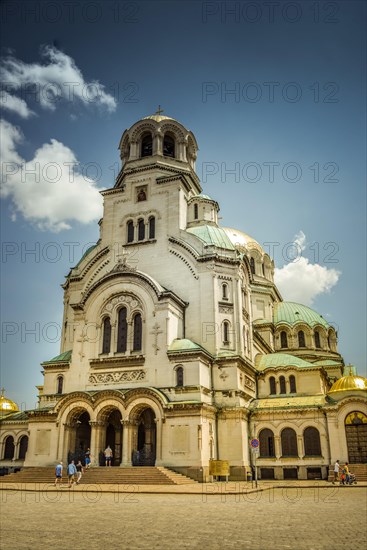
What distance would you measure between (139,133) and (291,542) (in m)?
44.5

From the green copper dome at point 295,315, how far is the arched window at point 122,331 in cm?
2317

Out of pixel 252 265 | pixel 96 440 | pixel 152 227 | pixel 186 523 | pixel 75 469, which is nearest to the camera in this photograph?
pixel 186 523

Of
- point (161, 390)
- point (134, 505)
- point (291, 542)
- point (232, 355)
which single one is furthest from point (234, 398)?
point (291, 542)

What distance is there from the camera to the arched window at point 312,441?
36.4 metres

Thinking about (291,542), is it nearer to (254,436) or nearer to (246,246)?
(254,436)

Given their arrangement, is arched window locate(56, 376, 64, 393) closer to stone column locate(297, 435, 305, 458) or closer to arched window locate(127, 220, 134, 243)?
arched window locate(127, 220, 134, 243)

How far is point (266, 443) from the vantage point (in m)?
38.2

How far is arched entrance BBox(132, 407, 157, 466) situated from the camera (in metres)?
35.8

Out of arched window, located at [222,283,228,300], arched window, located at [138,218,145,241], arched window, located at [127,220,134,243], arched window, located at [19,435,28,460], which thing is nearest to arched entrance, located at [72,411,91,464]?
arched window, located at [19,435,28,460]

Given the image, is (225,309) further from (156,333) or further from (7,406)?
(7,406)

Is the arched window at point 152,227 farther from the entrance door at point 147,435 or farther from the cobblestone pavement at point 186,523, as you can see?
the cobblestone pavement at point 186,523

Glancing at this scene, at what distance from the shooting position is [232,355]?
126ft

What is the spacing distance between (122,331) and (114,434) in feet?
26.5

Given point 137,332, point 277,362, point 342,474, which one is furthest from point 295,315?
point 342,474
